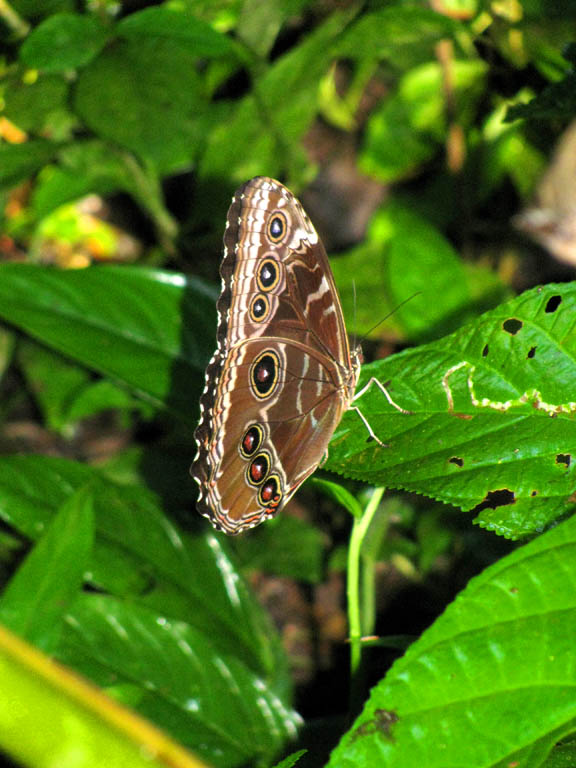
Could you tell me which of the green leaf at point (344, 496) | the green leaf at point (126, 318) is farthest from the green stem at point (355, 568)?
the green leaf at point (126, 318)

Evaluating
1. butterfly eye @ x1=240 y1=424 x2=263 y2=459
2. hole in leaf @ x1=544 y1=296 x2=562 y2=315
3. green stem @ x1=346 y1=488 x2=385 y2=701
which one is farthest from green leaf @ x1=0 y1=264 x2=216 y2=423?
hole in leaf @ x1=544 y1=296 x2=562 y2=315

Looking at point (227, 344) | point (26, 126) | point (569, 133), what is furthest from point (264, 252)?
point (569, 133)

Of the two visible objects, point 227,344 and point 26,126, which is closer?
point 227,344

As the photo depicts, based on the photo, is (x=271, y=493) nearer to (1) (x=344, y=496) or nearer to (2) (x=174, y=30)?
(1) (x=344, y=496)

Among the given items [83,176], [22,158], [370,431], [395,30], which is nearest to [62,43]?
[22,158]

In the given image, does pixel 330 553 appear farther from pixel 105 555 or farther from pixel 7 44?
pixel 7 44

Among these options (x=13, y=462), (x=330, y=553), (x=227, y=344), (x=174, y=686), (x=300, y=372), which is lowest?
(x=330, y=553)
